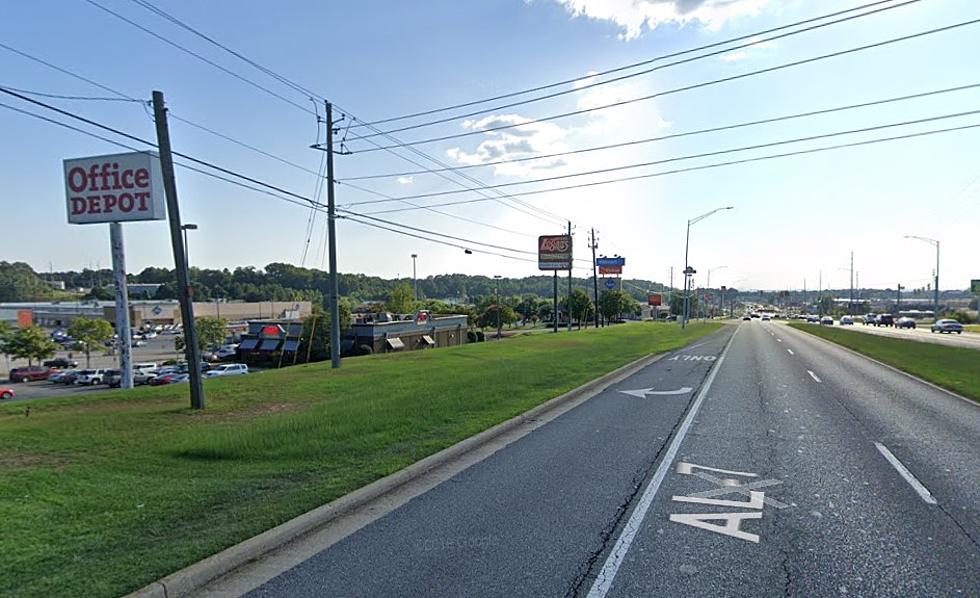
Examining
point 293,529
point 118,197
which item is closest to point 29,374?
point 118,197

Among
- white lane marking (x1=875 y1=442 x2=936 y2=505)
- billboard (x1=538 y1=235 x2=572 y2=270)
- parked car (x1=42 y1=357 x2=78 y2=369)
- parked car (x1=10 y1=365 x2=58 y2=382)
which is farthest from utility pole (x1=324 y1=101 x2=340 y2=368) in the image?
parked car (x1=42 y1=357 x2=78 y2=369)

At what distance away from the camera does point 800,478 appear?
24.2ft

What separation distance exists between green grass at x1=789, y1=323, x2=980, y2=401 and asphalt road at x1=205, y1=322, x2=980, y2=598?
6.96 metres

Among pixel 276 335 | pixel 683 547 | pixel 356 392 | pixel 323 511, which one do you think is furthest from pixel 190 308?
pixel 276 335

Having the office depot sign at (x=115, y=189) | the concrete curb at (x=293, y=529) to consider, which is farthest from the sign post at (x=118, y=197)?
the concrete curb at (x=293, y=529)

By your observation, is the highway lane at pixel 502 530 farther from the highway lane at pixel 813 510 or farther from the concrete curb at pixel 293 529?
the highway lane at pixel 813 510

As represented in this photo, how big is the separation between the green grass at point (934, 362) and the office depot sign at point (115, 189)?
2329cm

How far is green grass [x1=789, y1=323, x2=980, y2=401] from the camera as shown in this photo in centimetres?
1679

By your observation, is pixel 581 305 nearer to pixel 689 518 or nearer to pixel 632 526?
pixel 689 518

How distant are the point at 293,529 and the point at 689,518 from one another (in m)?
3.92

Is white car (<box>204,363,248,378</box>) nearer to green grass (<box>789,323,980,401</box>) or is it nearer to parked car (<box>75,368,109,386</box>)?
parked car (<box>75,368,109,386</box>)

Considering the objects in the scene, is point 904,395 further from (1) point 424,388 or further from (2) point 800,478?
(1) point 424,388

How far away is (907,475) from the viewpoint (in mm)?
7492

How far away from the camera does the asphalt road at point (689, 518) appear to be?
453 centimetres
